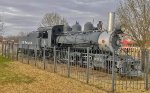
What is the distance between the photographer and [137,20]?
92.7 feet

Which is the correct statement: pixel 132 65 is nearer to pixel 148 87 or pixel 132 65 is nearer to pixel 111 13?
pixel 148 87

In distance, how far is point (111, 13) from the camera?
2397 centimetres

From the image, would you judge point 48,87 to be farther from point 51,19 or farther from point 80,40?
point 51,19

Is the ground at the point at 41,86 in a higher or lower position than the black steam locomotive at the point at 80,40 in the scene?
lower

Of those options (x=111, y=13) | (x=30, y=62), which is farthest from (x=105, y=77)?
(x=30, y=62)

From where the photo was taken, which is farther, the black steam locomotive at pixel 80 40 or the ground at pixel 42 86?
the black steam locomotive at pixel 80 40

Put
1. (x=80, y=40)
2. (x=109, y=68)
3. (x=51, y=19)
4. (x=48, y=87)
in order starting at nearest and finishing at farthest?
(x=48, y=87)
(x=109, y=68)
(x=80, y=40)
(x=51, y=19)

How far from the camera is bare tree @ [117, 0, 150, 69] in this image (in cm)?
2742

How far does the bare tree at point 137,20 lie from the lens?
2742 centimetres

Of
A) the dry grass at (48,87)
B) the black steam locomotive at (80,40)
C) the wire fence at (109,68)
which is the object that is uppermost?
the black steam locomotive at (80,40)

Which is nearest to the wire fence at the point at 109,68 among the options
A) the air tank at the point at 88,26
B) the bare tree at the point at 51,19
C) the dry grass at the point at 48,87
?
the dry grass at the point at 48,87

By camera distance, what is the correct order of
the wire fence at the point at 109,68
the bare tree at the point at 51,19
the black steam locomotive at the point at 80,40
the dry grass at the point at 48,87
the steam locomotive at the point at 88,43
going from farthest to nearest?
the bare tree at the point at 51,19 < the black steam locomotive at the point at 80,40 < the steam locomotive at the point at 88,43 < the wire fence at the point at 109,68 < the dry grass at the point at 48,87

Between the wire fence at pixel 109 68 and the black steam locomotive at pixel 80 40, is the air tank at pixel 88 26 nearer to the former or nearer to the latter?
the black steam locomotive at pixel 80 40

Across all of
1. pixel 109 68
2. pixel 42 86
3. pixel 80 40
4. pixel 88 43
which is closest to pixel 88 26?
pixel 80 40
